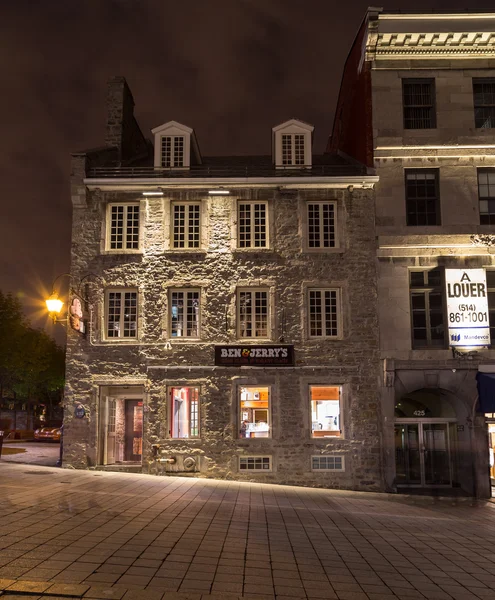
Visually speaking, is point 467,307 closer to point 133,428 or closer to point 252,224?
point 252,224

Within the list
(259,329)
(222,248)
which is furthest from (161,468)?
(222,248)

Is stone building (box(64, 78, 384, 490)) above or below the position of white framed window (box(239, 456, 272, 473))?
above

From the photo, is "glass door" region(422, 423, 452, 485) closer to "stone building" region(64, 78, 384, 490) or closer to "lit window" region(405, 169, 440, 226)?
"stone building" region(64, 78, 384, 490)

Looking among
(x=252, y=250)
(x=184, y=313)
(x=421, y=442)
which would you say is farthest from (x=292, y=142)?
(x=421, y=442)

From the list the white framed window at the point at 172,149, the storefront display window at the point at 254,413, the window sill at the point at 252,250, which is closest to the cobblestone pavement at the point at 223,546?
the storefront display window at the point at 254,413

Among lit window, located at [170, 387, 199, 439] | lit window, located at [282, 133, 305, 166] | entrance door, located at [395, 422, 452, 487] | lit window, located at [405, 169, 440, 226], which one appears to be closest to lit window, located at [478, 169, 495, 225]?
lit window, located at [405, 169, 440, 226]

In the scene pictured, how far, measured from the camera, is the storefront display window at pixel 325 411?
20391 mm

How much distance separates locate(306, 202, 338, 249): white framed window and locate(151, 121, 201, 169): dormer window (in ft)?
17.2

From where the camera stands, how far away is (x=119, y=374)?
20594 millimetres

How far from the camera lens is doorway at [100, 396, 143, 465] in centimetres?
2072

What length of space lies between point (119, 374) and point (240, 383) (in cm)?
427

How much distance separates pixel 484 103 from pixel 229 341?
13.1m

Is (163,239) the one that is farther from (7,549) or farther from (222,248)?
(7,549)

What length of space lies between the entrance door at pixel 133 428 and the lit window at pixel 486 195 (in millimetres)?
14481
